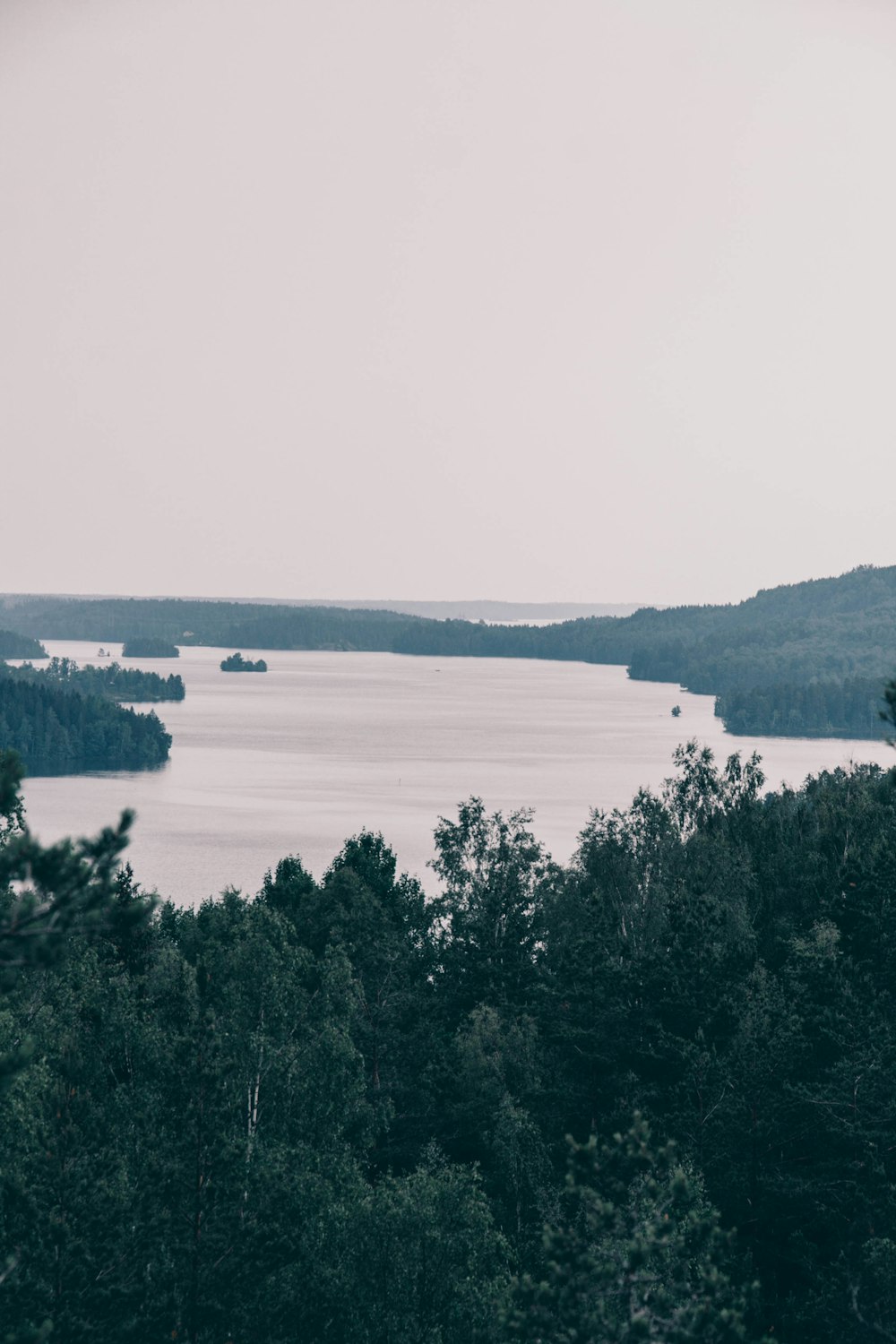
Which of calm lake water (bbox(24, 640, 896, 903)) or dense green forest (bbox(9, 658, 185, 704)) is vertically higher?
dense green forest (bbox(9, 658, 185, 704))

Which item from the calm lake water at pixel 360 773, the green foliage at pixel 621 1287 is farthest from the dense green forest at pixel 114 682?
the green foliage at pixel 621 1287

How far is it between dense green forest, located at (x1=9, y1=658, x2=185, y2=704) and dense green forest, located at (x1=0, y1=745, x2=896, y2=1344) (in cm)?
13125


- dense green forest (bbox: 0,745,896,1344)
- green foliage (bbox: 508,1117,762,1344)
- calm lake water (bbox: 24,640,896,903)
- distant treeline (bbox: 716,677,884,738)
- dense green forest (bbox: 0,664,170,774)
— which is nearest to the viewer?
green foliage (bbox: 508,1117,762,1344)

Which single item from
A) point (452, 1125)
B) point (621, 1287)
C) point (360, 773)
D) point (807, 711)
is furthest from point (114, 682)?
point (621, 1287)

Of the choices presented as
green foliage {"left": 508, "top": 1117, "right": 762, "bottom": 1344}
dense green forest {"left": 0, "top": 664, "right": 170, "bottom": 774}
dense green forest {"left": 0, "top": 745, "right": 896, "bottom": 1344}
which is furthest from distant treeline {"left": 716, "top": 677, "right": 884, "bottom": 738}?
green foliage {"left": 508, "top": 1117, "right": 762, "bottom": 1344}

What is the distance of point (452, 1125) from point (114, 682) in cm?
14735

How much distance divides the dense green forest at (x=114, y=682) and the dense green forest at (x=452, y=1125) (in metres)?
131

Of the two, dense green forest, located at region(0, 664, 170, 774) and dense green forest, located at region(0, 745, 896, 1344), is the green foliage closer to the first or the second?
dense green forest, located at region(0, 745, 896, 1344)

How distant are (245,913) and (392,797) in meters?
52.0

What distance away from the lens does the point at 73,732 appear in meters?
117

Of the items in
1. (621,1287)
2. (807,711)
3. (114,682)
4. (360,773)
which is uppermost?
(621,1287)

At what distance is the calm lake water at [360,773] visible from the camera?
6562 centimetres

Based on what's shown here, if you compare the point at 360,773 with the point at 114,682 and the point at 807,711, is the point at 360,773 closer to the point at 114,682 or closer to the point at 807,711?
the point at 807,711

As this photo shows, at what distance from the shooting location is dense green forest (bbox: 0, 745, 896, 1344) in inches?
496
